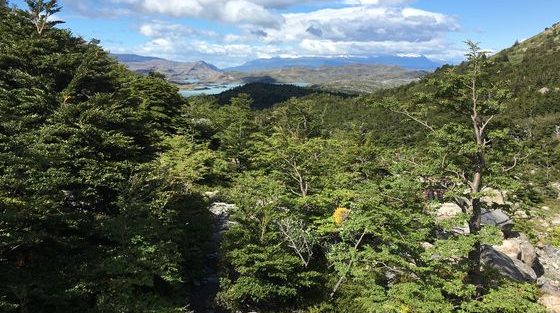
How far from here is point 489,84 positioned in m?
17.3

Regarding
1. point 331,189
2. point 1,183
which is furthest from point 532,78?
point 1,183

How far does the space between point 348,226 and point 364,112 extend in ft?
322

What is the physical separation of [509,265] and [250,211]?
49.1ft

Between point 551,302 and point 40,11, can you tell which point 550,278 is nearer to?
point 551,302

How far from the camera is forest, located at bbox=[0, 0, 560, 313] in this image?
46.3 ft

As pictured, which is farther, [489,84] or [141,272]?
[489,84]

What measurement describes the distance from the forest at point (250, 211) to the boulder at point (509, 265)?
0.18 m

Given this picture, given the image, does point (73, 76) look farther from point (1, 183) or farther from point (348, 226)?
point (348, 226)

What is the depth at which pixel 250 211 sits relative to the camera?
20203mm

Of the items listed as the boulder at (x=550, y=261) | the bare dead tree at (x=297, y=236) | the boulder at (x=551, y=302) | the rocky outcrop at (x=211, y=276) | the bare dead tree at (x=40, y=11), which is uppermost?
the bare dead tree at (x=40, y=11)

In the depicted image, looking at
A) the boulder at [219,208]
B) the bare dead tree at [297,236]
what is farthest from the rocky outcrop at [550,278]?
the boulder at [219,208]

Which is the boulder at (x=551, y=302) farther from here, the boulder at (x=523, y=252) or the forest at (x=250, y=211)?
the boulder at (x=523, y=252)

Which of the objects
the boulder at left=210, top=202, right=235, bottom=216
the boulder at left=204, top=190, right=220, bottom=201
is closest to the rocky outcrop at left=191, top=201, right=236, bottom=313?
the boulder at left=210, top=202, right=235, bottom=216

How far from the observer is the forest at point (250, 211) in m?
14.1
